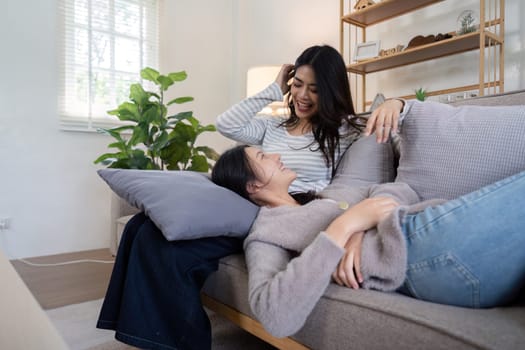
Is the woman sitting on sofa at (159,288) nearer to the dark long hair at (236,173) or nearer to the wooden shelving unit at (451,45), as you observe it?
the dark long hair at (236,173)

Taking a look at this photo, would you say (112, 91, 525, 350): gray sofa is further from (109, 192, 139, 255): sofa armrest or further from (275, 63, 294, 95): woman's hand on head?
(109, 192, 139, 255): sofa armrest

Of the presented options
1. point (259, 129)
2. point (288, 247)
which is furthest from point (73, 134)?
point (288, 247)

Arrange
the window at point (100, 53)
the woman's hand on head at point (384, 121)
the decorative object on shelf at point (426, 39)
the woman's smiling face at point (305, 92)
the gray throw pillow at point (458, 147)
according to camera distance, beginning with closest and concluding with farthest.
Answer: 1. the gray throw pillow at point (458, 147)
2. the woman's hand on head at point (384, 121)
3. the woman's smiling face at point (305, 92)
4. the decorative object on shelf at point (426, 39)
5. the window at point (100, 53)

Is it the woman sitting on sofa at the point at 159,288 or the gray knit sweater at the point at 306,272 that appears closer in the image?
the gray knit sweater at the point at 306,272

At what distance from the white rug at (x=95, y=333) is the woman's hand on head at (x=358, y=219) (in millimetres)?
685

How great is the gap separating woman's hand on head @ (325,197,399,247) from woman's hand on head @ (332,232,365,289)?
0.07 ft

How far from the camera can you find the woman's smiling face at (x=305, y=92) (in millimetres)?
1389

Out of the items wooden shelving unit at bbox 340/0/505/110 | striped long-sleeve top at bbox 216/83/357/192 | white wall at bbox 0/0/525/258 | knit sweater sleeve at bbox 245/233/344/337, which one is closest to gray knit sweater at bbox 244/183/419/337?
knit sweater sleeve at bbox 245/233/344/337

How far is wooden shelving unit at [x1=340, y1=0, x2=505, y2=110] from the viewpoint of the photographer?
1720 millimetres

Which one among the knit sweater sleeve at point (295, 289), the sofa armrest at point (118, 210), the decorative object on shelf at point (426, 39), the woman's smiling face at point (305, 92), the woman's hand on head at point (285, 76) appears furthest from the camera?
the sofa armrest at point (118, 210)

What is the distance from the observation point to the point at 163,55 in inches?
115

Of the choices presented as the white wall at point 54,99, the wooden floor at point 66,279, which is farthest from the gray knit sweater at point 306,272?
the white wall at point 54,99

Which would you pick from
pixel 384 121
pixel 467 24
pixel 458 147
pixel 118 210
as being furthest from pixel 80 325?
pixel 467 24

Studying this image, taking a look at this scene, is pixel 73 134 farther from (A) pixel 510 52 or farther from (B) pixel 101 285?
(A) pixel 510 52
